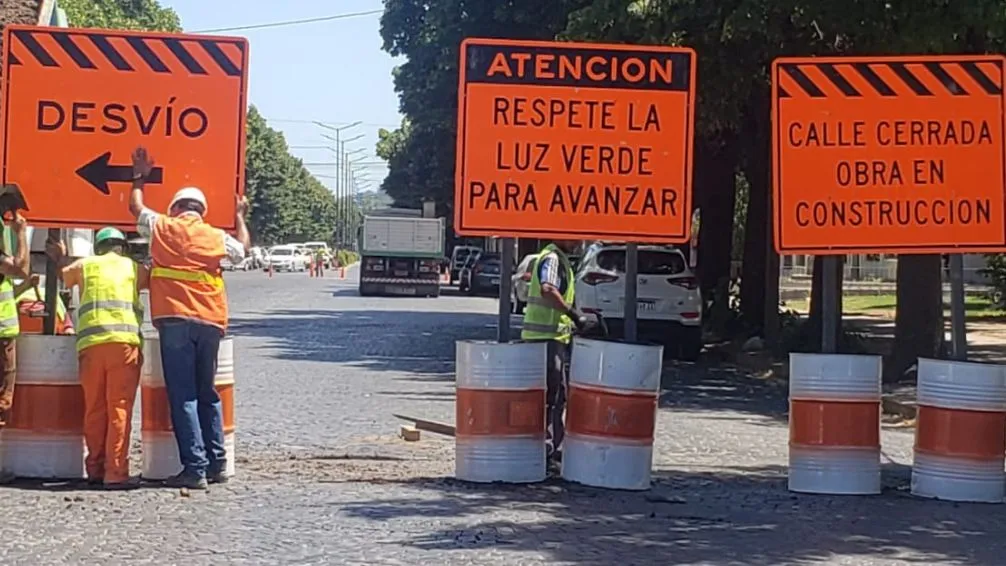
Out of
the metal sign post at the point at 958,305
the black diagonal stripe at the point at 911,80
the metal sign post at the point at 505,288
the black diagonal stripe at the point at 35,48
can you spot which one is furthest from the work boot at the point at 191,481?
the black diagonal stripe at the point at 911,80

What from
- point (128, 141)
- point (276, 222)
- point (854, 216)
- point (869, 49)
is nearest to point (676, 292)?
point (869, 49)

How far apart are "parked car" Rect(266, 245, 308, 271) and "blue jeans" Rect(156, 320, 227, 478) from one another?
71.5 meters

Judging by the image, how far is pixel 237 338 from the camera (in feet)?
83.0

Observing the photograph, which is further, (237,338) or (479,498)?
(237,338)

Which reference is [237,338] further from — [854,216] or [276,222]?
[276,222]

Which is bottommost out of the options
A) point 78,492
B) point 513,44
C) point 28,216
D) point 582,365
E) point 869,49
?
point 78,492

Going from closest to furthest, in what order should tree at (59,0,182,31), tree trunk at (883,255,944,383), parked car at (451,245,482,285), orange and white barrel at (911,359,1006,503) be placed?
orange and white barrel at (911,359,1006,503) → tree trunk at (883,255,944,383) → parked car at (451,245,482,285) → tree at (59,0,182,31)

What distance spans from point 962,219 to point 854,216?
739 mm

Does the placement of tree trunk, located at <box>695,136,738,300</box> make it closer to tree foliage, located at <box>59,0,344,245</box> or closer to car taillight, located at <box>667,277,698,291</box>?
car taillight, located at <box>667,277,698,291</box>

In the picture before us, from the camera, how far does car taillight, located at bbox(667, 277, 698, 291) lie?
23000 mm

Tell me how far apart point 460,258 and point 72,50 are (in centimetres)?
4953

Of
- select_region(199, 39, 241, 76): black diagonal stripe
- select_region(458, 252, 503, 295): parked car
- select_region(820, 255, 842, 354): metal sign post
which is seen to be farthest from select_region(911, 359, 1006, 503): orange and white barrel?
select_region(458, 252, 503, 295): parked car

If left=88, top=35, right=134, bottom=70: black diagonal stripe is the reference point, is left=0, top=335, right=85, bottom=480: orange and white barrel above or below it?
below

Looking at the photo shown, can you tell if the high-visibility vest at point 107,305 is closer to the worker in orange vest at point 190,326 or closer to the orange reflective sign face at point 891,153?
the worker in orange vest at point 190,326
